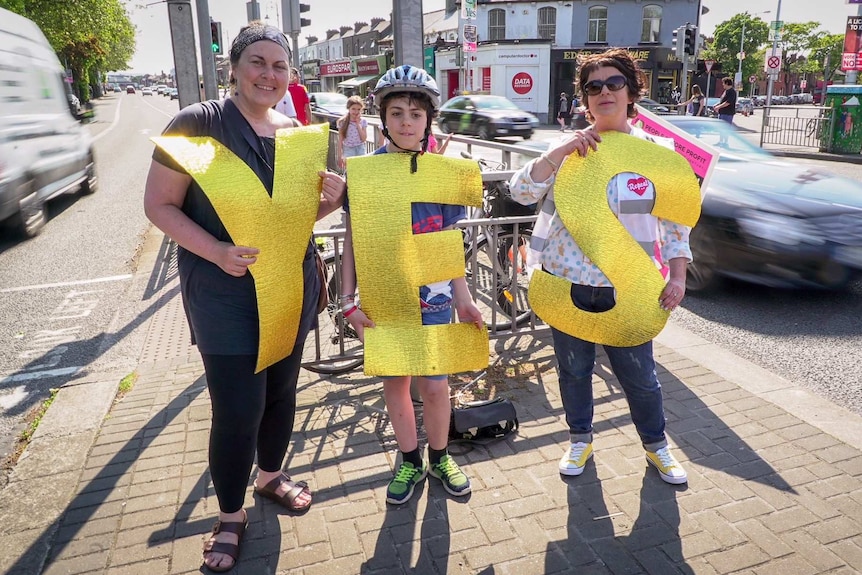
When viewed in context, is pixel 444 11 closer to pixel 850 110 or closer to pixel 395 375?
pixel 850 110

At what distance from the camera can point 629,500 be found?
2.92 m

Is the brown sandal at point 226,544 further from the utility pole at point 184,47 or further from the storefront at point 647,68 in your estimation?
the storefront at point 647,68

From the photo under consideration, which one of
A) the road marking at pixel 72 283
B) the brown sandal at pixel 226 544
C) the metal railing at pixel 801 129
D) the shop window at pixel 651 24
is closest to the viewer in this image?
the brown sandal at pixel 226 544

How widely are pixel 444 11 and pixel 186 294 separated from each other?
55430 mm

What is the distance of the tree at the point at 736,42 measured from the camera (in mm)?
78875

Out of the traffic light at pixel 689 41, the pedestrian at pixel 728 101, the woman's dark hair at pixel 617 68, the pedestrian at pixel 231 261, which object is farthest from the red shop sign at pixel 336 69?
the pedestrian at pixel 231 261

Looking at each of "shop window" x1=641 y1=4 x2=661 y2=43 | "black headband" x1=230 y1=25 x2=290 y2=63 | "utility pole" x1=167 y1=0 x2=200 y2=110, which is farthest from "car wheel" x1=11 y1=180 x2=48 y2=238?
"shop window" x1=641 y1=4 x2=661 y2=43

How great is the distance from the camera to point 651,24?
40.8 metres

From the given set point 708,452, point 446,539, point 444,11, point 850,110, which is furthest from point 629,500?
point 444,11

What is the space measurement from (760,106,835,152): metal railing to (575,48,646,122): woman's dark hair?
1692cm

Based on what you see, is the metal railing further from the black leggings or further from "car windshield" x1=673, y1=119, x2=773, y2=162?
the black leggings

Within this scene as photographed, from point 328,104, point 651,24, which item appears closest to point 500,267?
point 328,104

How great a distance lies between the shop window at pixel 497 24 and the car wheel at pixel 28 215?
116 ft

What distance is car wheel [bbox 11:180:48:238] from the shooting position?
30.5 feet
